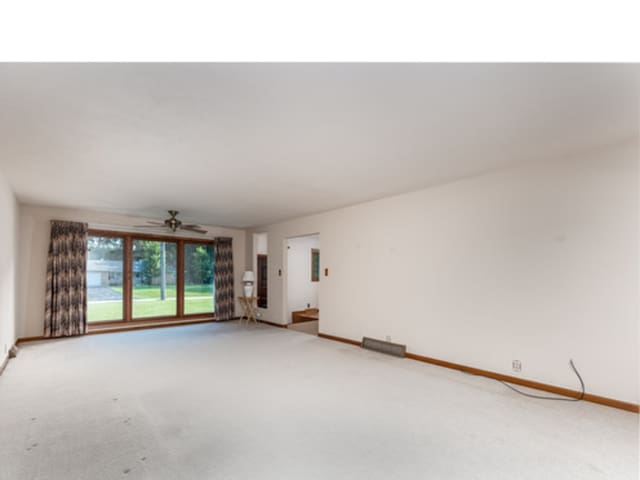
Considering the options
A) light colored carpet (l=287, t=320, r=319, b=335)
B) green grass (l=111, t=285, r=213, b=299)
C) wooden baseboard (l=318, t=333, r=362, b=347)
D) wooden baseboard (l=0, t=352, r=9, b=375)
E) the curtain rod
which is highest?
the curtain rod

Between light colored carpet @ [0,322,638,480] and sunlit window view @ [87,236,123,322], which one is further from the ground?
sunlit window view @ [87,236,123,322]

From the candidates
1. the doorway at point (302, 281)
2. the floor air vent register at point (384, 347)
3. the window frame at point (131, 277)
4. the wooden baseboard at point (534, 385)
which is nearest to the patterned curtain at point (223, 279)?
the window frame at point (131, 277)

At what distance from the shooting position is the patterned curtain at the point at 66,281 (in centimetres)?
563

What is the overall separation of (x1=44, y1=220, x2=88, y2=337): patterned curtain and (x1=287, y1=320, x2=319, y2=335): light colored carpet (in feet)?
13.0

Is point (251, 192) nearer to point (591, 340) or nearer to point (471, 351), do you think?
point (471, 351)

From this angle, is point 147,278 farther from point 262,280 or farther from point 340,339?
point 340,339

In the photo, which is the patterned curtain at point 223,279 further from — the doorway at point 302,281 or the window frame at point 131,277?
the doorway at point 302,281

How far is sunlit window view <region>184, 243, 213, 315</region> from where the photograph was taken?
759 centimetres

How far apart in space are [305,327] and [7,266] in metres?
5.09

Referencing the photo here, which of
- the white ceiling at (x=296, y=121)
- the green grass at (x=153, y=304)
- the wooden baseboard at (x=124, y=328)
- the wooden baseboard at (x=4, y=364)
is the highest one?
the white ceiling at (x=296, y=121)

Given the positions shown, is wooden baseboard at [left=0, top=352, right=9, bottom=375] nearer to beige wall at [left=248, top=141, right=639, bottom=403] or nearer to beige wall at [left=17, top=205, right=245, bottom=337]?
beige wall at [left=17, top=205, right=245, bottom=337]

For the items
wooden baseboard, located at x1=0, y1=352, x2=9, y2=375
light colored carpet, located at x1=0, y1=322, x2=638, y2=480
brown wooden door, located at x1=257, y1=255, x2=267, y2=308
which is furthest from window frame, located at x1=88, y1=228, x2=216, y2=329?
light colored carpet, located at x1=0, y1=322, x2=638, y2=480
